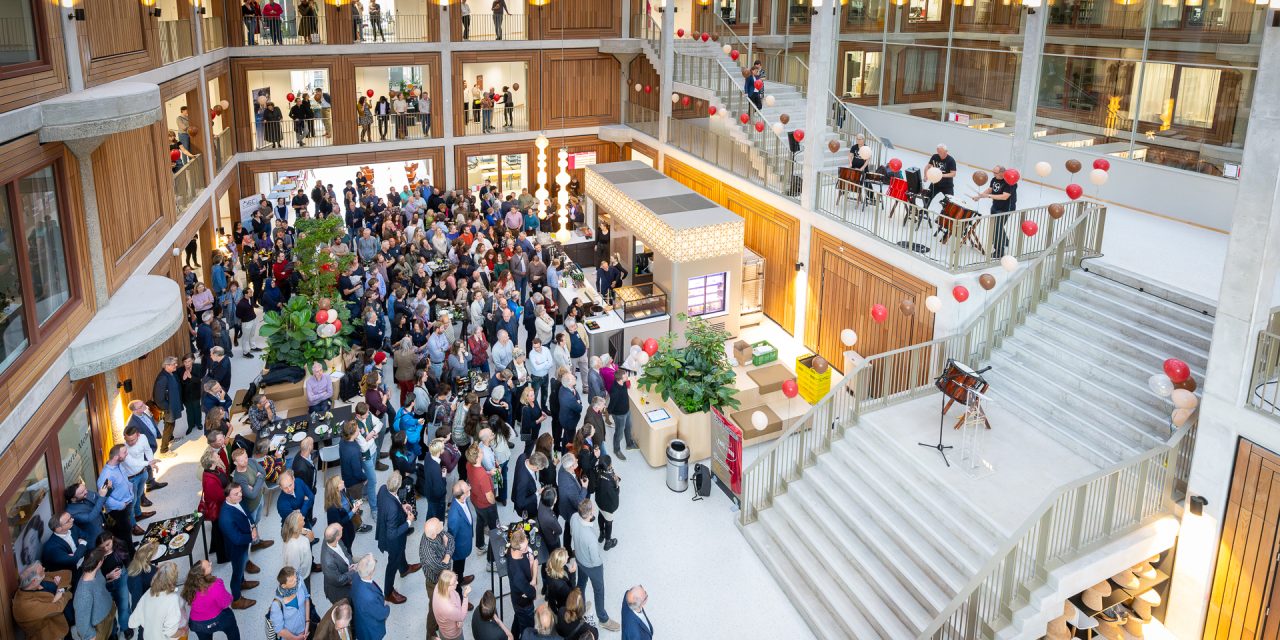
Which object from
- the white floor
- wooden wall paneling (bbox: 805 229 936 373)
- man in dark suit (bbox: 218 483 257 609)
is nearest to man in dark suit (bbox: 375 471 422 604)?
the white floor

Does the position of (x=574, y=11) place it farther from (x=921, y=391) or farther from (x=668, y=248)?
(x=921, y=391)

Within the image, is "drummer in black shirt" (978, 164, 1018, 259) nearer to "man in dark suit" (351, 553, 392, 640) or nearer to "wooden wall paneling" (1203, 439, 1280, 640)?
"wooden wall paneling" (1203, 439, 1280, 640)

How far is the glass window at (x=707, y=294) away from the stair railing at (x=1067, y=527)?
9070 millimetres

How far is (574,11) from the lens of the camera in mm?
25047

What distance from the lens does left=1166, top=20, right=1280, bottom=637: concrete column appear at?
326 inches

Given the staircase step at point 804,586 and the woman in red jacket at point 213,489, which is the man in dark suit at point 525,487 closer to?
the staircase step at point 804,586

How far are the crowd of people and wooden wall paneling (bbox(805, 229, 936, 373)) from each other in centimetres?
469

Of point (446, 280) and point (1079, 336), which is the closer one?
point (1079, 336)

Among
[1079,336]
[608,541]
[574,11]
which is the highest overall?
[574,11]

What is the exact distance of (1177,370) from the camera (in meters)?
9.37

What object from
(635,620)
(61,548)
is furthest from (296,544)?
(635,620)

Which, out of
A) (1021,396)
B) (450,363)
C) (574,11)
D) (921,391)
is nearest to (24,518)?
(450,363)

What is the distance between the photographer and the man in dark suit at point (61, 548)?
826 cm

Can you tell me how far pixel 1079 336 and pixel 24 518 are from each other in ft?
42.7
